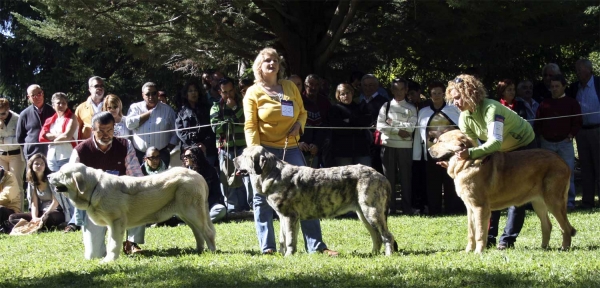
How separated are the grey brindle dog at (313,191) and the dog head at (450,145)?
65 cm

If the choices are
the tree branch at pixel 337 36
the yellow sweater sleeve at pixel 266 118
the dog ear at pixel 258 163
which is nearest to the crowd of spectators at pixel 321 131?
the tree branch at pixel 337 36

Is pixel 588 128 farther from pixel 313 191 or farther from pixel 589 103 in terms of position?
pixel 313 191

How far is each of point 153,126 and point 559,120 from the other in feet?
20.7

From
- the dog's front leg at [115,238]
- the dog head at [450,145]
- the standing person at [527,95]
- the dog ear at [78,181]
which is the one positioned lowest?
the dog's front leg at [115,238]

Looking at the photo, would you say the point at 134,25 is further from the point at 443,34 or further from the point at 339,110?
the point at 443,34

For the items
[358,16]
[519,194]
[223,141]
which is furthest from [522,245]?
[358,16]

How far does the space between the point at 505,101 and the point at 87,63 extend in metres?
12.5

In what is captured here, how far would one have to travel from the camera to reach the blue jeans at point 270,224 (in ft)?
27.1

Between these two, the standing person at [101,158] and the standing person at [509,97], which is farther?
the standing person at [509,97]

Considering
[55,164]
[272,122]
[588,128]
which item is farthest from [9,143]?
[588,128]

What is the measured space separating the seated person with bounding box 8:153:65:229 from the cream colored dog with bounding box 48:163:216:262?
3.93 meters

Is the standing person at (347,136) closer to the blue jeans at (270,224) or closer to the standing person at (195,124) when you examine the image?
the standing person at (195,124)

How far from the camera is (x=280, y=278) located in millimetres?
6637

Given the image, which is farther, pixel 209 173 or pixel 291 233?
pixel 209 173
